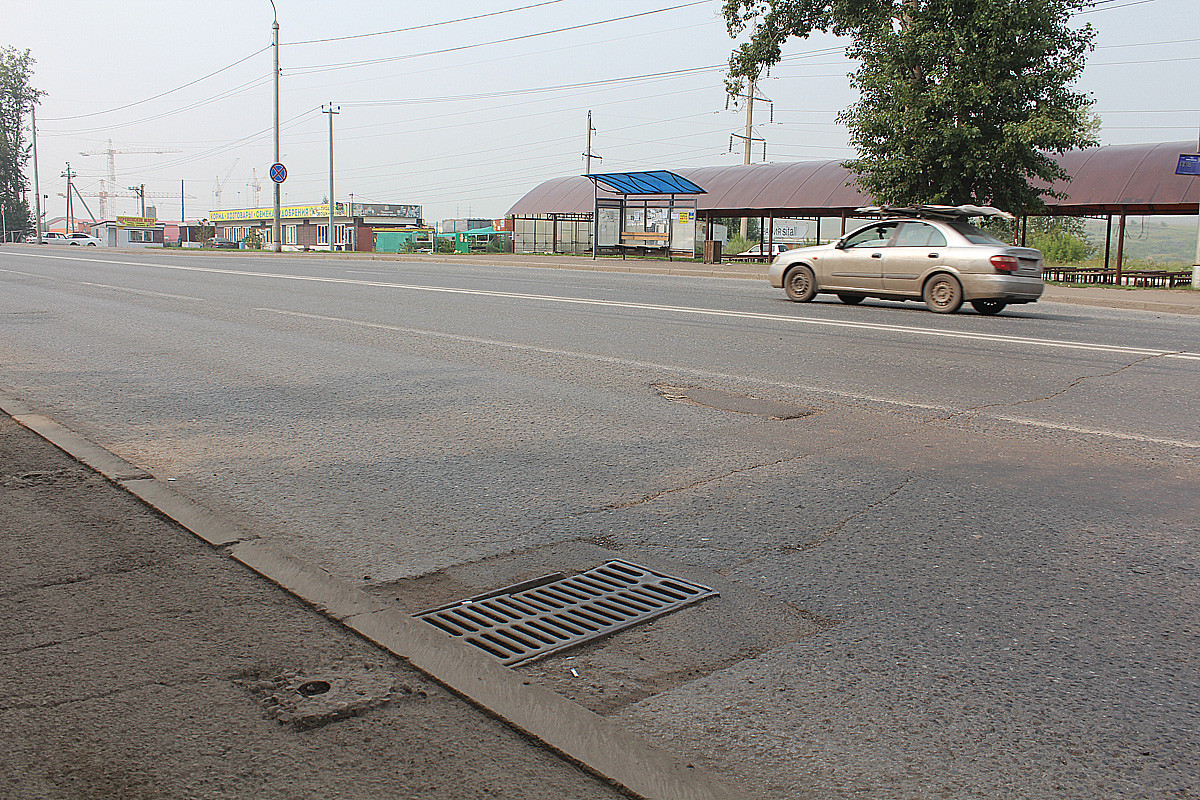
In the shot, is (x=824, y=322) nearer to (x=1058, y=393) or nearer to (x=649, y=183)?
(x=1058, y=393)

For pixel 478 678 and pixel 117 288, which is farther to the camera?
pixel 117 288

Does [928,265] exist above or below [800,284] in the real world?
above

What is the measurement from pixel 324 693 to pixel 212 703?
30cm

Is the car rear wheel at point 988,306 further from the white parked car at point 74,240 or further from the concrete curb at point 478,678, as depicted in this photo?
the white parked car at point 74,240

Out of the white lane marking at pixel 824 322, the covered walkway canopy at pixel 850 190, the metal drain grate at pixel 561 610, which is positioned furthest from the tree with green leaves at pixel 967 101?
the metal drain grate at pixel 561 610

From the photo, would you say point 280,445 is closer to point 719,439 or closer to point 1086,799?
point 719,439

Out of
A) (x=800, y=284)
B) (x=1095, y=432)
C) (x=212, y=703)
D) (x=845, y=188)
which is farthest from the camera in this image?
(x=845, y=188)

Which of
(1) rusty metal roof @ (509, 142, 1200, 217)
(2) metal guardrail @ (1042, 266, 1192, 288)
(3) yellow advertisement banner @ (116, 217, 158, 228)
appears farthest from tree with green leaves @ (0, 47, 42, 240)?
(2) metal guardrail @ (1042, 266, 1192, 288)

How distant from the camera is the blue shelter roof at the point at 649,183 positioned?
116 feet

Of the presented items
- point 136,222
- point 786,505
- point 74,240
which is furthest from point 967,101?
point 136,222

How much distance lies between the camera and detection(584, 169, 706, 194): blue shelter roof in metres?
35.4

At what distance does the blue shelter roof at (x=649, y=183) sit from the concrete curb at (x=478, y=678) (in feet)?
105

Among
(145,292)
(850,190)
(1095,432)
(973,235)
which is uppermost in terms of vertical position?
(850,190)

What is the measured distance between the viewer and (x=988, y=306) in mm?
16156
